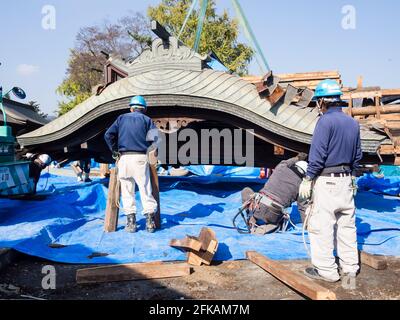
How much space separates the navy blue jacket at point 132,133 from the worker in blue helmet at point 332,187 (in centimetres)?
271

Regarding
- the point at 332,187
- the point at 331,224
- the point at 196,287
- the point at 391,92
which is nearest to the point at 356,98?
the point at 391,92

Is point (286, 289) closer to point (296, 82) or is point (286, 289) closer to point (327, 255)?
point (327, 255)

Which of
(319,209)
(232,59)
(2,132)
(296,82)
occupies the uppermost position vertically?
(232,59)

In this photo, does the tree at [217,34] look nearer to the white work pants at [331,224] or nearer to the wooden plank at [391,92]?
the wooden plank at [391,92]

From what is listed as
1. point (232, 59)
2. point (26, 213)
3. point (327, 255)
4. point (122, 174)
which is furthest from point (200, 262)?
point (232, 59)

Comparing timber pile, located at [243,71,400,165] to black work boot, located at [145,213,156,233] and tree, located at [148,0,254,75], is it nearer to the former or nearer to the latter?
black work boot, located at [145,213,156,233]

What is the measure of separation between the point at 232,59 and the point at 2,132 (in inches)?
779

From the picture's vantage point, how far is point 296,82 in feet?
28.1

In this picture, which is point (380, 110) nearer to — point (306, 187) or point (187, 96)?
point (187, 96)

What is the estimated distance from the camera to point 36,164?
25.1 ft

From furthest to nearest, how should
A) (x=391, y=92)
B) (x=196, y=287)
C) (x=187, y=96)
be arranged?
(x=391, y=92), (x=187, y=96), (x=196, y=287)

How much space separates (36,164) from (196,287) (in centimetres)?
550

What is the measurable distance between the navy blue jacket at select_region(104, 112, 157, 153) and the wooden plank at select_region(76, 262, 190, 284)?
2.13m

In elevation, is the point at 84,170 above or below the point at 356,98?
below
